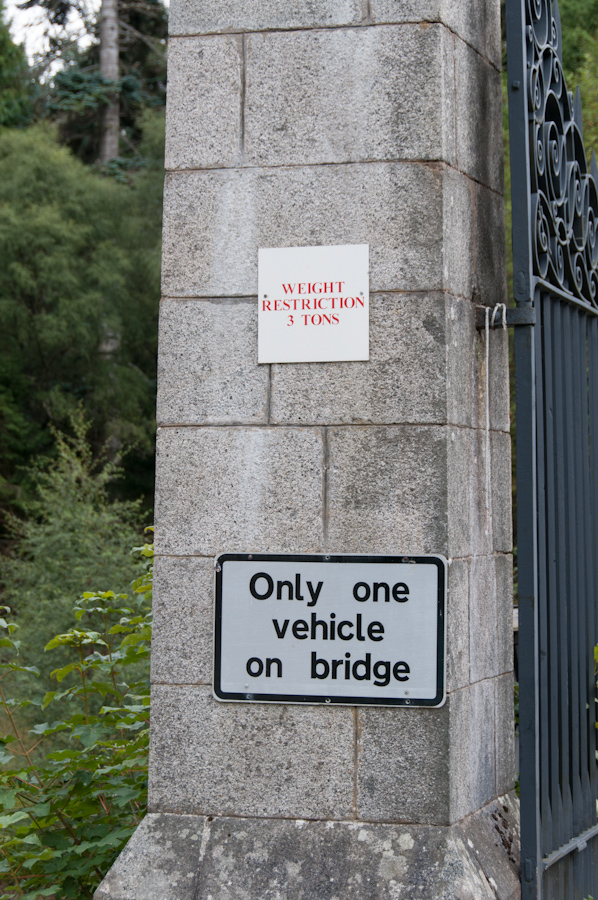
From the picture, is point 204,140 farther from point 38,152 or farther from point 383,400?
point 38,152

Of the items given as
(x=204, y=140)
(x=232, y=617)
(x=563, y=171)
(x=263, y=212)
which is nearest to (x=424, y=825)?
(x=232, y=617)

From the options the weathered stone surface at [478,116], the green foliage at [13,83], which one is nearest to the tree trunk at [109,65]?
the green foliage at [13,83]

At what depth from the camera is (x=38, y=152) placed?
71.1 ft

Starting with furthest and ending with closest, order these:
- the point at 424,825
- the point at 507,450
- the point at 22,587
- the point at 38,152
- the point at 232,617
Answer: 1. the point at 38,152
2. the point at 22,587
3. the point at 507,450
4. the point at 232,617
5. the point at 424,825

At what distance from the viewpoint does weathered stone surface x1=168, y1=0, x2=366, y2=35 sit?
2.64 m

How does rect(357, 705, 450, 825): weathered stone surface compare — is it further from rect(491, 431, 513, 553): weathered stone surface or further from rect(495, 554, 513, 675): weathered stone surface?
rect(491, 431, 513, 553): weathered stone surface

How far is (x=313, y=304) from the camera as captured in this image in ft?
8.57

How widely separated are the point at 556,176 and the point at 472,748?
6.00 feet

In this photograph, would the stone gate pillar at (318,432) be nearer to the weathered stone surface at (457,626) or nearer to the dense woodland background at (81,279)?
the weathered stone surface at (457,626)

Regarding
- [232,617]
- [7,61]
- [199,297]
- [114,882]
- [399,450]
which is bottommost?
[114,882]

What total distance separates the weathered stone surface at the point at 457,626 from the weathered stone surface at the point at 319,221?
2.47 feet

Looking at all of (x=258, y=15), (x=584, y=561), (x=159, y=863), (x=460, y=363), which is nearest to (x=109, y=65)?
(x=258, y=15)

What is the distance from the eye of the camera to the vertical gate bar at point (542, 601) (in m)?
2.85

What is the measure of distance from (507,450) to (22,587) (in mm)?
9698
